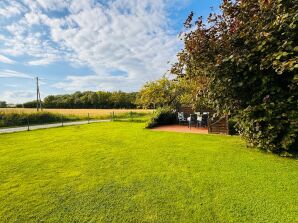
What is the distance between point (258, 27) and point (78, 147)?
740 cm

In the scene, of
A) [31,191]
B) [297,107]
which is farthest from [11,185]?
[297,107]

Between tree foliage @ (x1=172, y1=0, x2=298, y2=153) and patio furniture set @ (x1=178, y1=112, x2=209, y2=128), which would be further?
patio furniture set @ (x1=178, y1=112, x2=209, y2=128)

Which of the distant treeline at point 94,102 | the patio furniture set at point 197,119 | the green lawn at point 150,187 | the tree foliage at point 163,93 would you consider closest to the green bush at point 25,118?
the tree foliage at point 163,93

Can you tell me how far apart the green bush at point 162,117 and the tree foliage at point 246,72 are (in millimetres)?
8113

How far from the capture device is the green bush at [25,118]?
1977 centimetres

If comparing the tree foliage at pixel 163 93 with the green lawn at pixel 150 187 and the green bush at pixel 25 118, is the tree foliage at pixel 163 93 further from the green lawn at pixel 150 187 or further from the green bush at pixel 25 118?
the green lawn at pixel 150 187

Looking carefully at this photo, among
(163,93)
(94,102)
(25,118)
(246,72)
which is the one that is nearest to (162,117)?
(163,93)

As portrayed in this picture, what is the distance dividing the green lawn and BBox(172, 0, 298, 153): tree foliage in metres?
0.96

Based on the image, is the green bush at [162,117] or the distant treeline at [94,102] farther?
the distant treeline at [94,102]

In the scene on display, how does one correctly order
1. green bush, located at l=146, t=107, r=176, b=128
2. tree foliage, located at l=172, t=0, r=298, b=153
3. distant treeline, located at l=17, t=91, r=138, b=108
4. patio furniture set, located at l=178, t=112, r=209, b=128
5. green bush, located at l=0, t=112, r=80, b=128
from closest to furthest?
tree foliage, located at l=172, t=0, r=298, b=153, patio furniture set, located at l=178, t=112, r=209, b=128, green bush, located at l=146, t=107, r=176, b=128, green bush, located at l=0, t=112, r=80, b=128, distant treeline, located at l=17, t=91, r=138, b=108

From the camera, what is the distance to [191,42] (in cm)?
716

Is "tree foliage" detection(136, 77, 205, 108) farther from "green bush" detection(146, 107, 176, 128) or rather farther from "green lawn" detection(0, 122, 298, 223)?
"green lawn" detection(0, 122, 298, 223)

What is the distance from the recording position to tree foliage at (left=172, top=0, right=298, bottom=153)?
5884 millimetres

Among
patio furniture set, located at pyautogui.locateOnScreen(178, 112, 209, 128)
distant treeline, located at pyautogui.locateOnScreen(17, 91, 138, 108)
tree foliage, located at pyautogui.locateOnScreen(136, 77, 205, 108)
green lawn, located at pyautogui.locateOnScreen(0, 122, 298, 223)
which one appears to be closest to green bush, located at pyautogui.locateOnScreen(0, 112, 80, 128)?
tree foliage, located at pyautogui.locateOnScreen(136, 77, 205, 108)
